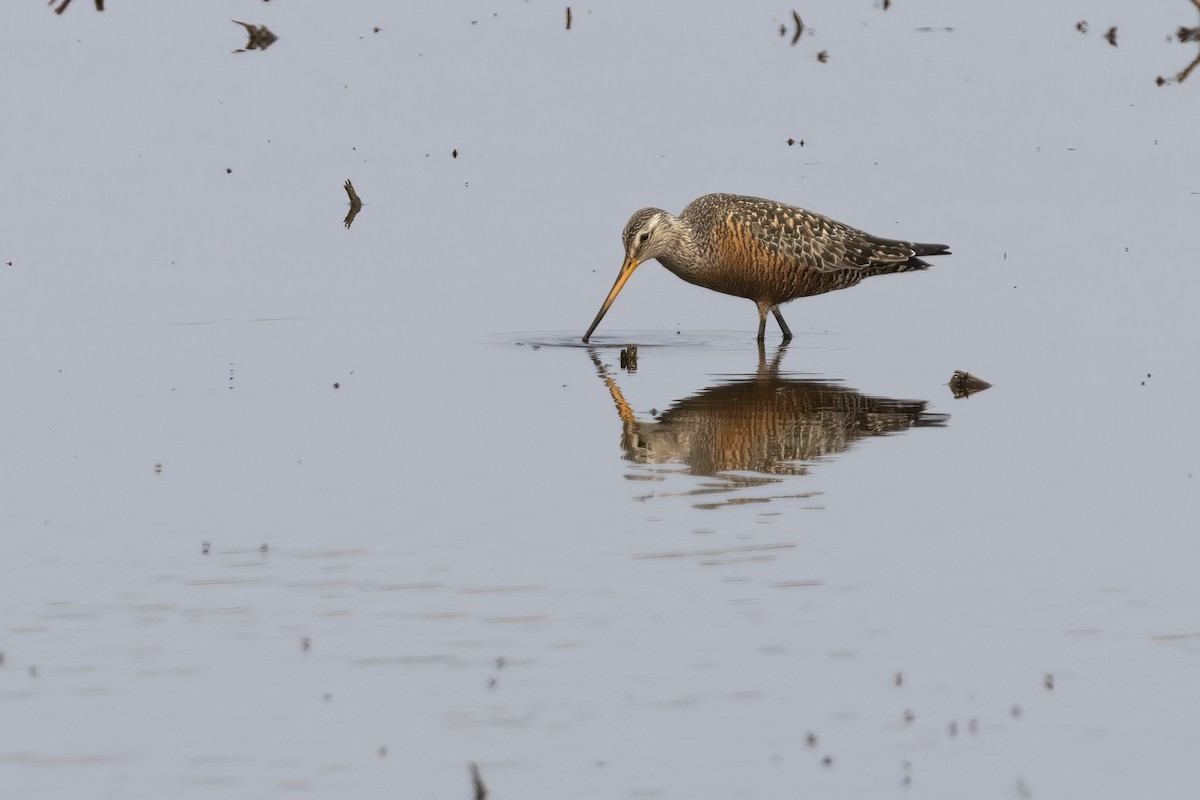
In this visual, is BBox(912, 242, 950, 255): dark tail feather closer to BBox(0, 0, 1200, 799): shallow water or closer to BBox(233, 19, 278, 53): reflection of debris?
BBox(0, 0, 1200, 799): shallow water

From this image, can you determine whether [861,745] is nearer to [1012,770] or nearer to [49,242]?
[1012,770]

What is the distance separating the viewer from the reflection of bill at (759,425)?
12.8 meters

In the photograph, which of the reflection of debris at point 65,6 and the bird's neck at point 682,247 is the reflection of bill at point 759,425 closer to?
the bird's neck at point 682,247

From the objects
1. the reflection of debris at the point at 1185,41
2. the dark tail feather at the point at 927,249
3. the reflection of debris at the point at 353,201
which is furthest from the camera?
the reflection of debris at the point at 1185,41

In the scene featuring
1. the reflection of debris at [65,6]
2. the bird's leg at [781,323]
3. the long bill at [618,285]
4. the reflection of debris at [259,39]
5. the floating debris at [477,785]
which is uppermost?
the reflection of debris at [65,6]

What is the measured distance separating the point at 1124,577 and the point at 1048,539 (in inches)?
33.1

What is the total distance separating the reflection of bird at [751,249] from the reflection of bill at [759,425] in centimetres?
200

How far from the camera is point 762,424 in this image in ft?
45.8

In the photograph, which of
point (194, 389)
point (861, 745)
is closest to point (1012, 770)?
point (861, 745)

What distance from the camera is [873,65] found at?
33156 mm

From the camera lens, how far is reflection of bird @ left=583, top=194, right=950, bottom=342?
17500 millimetres

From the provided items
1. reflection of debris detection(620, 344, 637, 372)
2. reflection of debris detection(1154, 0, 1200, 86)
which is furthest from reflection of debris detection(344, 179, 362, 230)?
reflection of debris detection(1154, 0, 1200, 86)

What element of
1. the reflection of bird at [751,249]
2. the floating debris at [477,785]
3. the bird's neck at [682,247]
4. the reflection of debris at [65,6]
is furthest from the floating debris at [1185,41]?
the floating debris at [477,785]

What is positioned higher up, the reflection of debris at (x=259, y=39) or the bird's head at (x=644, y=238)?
the reflection of debris at (x=259, y=39)
